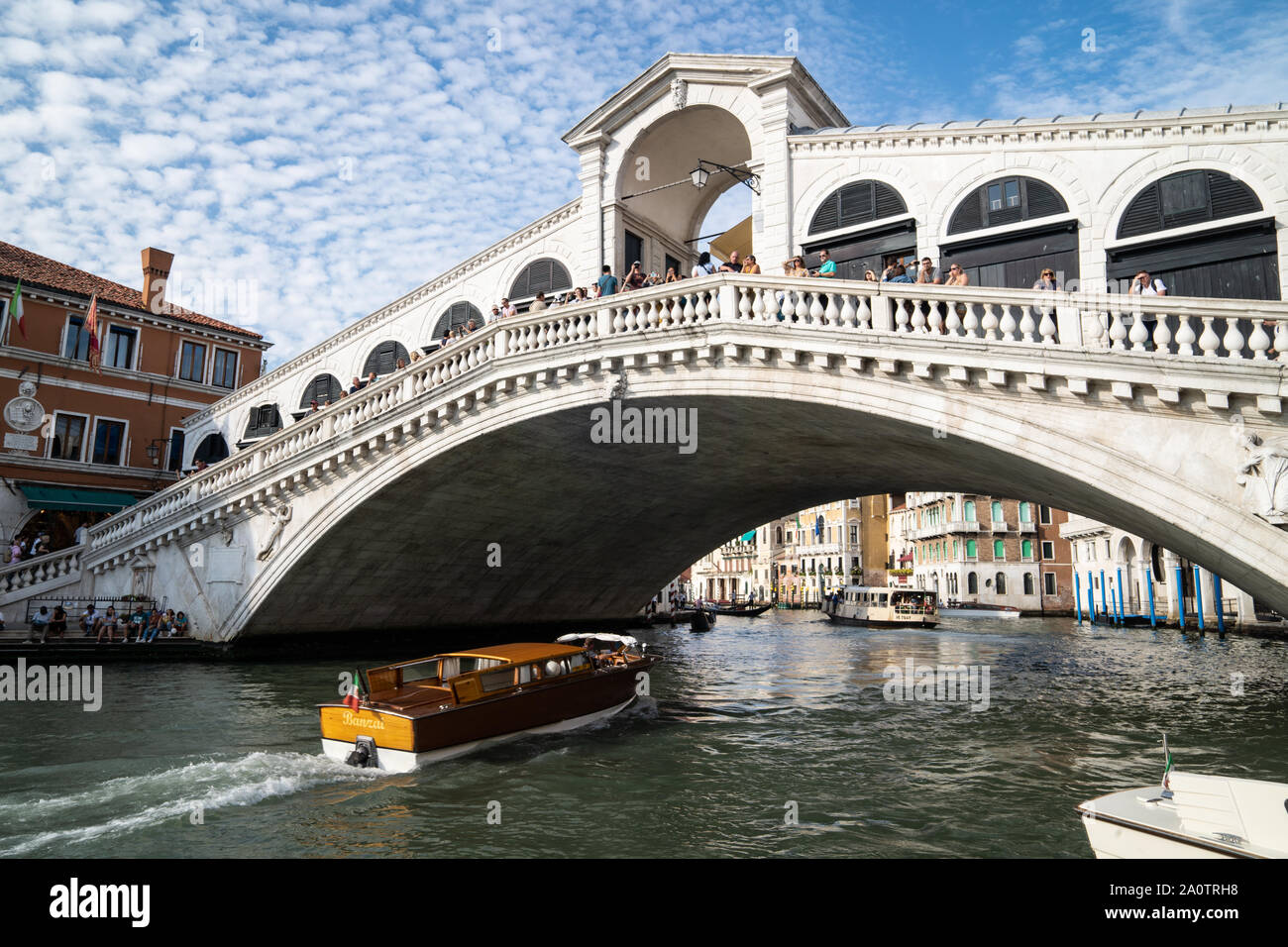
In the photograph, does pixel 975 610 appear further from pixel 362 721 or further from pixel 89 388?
pixel 362 721

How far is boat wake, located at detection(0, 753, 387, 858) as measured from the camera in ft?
22.7

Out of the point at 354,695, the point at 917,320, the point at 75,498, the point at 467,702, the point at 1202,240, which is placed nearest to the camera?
the point at 354,695

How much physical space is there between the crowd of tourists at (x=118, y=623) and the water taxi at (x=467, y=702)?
38.3ft

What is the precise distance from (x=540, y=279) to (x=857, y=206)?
26.5 ft

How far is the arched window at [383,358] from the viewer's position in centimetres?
2330

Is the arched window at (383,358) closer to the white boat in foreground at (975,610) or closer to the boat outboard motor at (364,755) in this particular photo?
the boat outboard motor at (364,755)

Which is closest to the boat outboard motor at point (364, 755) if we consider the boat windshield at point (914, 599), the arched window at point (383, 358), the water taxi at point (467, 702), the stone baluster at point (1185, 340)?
the water taxi at point (467, 702)

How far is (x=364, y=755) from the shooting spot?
950cm

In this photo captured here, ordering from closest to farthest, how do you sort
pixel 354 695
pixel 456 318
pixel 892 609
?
pixel 354 695 < pixel 456 318 < pixel 892 609

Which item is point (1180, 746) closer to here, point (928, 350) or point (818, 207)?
point (928, 350)

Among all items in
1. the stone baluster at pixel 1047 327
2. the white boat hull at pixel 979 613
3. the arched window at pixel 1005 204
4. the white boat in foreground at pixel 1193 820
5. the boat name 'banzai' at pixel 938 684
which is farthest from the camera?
the white boat hull at pixel 979 613

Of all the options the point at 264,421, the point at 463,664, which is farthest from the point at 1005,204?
the point at 264,421

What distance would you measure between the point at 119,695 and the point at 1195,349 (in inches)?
726

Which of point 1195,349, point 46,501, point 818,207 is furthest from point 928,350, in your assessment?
point 46,501
